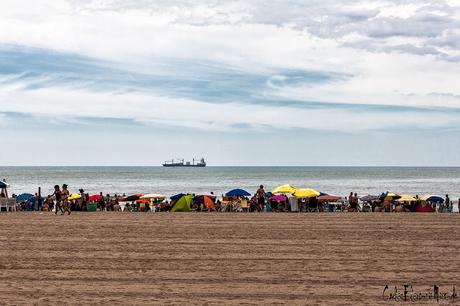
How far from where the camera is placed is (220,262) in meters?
11.3

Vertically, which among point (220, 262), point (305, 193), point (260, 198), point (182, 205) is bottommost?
point (220, 262)

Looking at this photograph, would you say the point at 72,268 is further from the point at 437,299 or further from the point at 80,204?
the point at 80,204

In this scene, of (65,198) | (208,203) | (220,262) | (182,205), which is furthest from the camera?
(208,203)

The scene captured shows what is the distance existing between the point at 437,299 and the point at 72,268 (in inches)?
225

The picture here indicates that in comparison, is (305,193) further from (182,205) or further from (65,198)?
(65,198)

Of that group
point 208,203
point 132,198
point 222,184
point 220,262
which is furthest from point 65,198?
point 222,184

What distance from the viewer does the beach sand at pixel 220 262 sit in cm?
867

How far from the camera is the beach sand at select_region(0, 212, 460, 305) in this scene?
867cm

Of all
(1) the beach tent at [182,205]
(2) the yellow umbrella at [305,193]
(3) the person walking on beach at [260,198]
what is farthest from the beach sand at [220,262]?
(2) the yellow umbrella at [305,193]

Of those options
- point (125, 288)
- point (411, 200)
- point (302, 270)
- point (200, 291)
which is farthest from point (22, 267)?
point (411, 200)

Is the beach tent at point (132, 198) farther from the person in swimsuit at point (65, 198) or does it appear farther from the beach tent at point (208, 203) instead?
the person in swimsuit at point (65, 198)

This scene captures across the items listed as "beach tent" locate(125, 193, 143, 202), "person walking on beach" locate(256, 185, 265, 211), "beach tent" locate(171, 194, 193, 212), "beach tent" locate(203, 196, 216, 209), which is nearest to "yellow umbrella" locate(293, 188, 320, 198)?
"person walking on beach" locate(256, 185, 265, 211)

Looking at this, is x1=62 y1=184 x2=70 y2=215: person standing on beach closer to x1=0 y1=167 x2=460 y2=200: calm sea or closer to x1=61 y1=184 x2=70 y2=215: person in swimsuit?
x1=61 y1=184 x2=70 y2=215: person in swimsuit

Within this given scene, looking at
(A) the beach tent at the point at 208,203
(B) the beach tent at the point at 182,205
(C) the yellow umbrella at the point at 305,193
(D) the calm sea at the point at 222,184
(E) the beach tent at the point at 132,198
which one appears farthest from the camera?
(D) the calm sea at the point at 222,184
